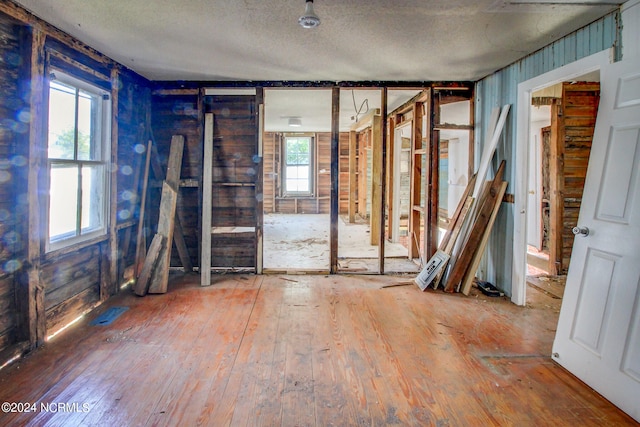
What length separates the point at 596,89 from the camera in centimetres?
505

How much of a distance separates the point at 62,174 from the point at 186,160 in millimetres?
1772

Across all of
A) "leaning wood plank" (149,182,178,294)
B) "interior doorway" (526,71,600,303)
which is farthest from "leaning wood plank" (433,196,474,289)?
"leaning wood plank" (149,182,178,294)

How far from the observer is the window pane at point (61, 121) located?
306 centimetres

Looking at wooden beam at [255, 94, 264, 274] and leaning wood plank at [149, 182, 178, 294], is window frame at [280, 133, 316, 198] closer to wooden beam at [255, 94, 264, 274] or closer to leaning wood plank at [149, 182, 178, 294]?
wooden beam at [255, 94, 264, 274]

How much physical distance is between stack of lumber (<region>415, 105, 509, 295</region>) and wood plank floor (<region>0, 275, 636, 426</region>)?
1.47 feet

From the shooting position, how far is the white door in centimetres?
218

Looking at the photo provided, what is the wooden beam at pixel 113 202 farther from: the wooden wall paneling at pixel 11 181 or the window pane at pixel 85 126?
the wooden wall paneling at pixel 11 181

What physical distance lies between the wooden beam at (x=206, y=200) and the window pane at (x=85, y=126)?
1.24 m

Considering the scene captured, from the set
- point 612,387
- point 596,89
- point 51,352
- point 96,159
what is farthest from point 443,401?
point 596,89

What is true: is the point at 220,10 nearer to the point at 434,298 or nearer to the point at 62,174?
the point at 62,174

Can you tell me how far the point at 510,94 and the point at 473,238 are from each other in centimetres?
161

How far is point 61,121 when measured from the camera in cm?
319

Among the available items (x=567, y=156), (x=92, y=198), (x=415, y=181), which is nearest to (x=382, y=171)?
A: (x=415, y=181)

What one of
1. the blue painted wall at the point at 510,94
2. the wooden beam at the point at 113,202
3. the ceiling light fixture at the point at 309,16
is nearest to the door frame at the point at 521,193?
the blue painted wall at the point at 510,94
